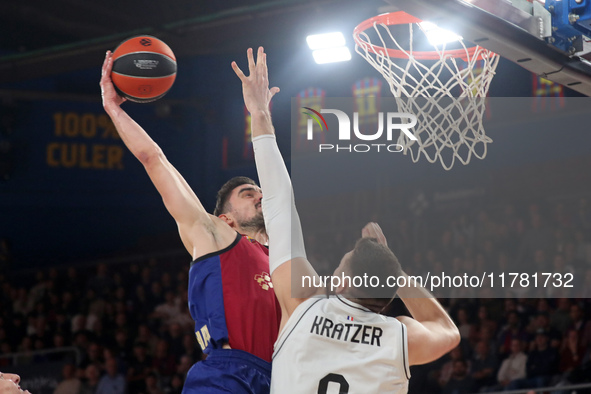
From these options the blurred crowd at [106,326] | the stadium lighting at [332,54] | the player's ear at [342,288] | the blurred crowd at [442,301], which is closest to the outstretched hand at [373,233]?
the player's ear at [342,288]

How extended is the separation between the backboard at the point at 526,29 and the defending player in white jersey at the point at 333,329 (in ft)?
Answer: 3.69

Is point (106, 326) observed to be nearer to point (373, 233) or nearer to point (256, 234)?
point (256, 234)

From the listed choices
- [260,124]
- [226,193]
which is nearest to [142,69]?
[226,193]

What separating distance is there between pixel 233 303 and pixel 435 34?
244cm

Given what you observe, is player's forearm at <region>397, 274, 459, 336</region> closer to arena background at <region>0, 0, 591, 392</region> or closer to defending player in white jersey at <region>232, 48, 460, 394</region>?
defending player in white jersey at <region>232, 48, 460, 394</region>

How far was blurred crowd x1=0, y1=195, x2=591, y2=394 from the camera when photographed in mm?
7996

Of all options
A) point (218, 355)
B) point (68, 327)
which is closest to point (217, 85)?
point (68, 327)

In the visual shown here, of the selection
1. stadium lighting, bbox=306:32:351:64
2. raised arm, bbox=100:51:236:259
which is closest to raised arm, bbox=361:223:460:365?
raised arm, bbox=100:51:236:259

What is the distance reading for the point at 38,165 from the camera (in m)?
15.4

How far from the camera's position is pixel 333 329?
9.37 ft

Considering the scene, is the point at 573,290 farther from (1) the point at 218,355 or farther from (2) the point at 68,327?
(2) the point at 68,327

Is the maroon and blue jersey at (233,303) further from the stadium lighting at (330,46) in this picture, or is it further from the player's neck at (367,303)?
the stadium lighting at (330,46)

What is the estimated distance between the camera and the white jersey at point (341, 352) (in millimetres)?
2812

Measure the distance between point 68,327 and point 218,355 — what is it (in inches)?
376
